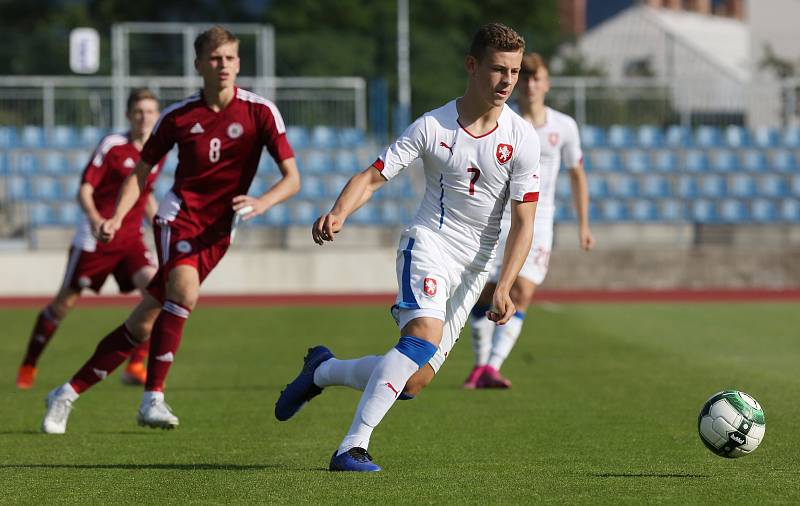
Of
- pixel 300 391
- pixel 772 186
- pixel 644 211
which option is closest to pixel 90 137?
pixel 644 211

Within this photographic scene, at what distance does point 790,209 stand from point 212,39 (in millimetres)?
20339

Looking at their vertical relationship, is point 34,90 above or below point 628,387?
above

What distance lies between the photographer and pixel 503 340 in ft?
31.8

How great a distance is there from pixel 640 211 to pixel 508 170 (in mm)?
19682

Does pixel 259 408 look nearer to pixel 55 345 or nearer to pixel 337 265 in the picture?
pixel 55 345

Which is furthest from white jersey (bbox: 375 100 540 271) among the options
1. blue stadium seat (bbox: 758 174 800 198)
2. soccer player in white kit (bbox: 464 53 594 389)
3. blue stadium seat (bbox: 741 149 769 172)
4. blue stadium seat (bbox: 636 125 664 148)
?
blue stadium seat (bbox: 741 149 769 172)

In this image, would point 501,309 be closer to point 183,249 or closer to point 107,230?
point 183,249

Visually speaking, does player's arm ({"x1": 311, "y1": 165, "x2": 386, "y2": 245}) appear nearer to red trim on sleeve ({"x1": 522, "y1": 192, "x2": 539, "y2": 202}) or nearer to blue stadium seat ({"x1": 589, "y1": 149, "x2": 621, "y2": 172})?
red trim on sleeve ({"x1": 522, "y1": 192, "x2": 539, "y2": 202})

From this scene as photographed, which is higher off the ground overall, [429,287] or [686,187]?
[429,287]

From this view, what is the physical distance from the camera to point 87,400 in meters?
9.32

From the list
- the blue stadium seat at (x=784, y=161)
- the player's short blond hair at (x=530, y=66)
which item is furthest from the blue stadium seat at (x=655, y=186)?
the player's short blond hair at (x=530, y=66)

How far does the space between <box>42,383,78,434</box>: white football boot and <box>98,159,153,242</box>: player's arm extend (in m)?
0.91

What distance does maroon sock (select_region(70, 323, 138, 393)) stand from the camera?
7.71 meters

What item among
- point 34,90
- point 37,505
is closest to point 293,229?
point 34,90
